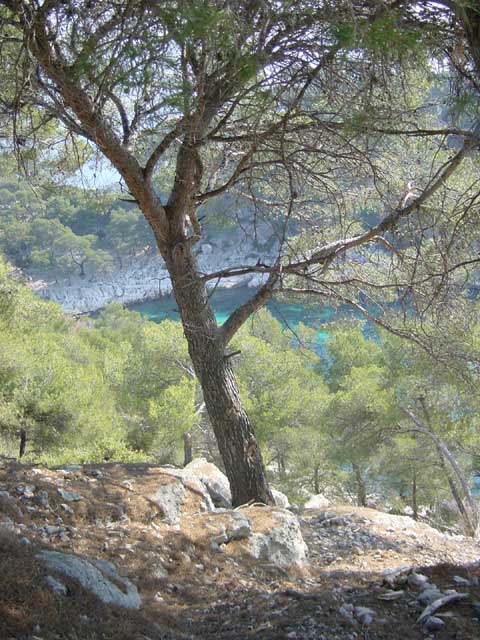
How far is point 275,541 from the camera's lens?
3557 millimetres

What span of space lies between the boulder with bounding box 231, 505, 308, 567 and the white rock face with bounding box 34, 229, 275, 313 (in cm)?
3580

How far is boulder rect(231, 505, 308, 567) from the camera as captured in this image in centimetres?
345

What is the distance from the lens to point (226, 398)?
4094 millimetres

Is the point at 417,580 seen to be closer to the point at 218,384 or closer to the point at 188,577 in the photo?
the point at 188,577

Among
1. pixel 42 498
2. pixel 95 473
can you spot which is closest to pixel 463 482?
pixel 95 473

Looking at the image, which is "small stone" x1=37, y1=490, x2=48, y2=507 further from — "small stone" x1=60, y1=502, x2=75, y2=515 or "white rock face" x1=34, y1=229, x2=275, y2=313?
"white rock face" x1=34, y1=229, x2=275, y2=313

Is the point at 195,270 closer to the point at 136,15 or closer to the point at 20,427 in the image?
the point at 136,15

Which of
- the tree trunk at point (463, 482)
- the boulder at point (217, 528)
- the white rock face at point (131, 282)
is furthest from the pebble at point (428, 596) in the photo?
the white rock face at point (131, 282)

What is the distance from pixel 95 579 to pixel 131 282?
42.3 meters

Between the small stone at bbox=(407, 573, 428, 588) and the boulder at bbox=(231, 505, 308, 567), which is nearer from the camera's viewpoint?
the small stone at bbox=(407, 573, 428, 588)

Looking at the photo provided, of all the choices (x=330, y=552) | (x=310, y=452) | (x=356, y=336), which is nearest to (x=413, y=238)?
(x=330, y=552)

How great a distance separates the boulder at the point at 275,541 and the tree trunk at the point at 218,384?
→ 317 millimetres

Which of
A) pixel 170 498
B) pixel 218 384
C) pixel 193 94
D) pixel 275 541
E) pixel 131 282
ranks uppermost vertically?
pixel 131 282

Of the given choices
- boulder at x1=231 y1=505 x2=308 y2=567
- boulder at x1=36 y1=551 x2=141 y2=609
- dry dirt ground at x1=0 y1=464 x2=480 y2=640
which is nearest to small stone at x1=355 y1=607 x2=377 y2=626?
dry dirt ground at x1=0 y1=464 x2=480 y2=640
